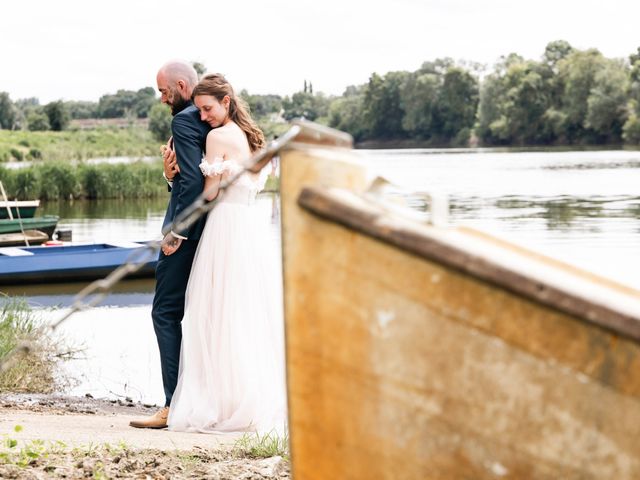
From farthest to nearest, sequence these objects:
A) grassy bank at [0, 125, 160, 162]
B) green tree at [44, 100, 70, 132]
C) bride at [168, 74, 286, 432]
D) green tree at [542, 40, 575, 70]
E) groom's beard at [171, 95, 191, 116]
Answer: green tree at [542, 40, 575, 70] < green tree at [44, 100, 70, 132] < grassy bank at [0, 125, 160, 162] < groom's beard at [171, 95, 191, 116] < bride at [168, 74, 286, 432]

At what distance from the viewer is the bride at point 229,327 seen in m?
5.32

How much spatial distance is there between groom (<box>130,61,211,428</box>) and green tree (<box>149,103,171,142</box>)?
53.9 metres

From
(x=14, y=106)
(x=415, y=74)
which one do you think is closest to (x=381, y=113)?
(x=415, y=74)

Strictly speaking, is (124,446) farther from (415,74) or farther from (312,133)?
(415,74)

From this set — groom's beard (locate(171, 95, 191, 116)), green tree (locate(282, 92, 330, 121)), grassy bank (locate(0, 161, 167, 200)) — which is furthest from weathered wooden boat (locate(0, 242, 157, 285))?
green tree (locate(282, 92, 330, 121))

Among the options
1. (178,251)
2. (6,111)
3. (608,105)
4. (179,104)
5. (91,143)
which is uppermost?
(608,105)

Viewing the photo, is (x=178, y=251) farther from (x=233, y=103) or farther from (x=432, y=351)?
(x=432, y=351)

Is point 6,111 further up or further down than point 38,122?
further up

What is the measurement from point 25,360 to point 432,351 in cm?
662

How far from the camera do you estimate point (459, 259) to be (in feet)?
8.04

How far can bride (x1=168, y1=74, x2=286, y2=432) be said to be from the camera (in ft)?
17.5

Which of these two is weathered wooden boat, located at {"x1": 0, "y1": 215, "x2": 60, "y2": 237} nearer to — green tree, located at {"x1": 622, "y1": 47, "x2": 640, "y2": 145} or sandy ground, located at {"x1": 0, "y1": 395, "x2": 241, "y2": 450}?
sandy ground, located at {"x1": 0, "y1": 395, "x2": 241, "y2": 450}

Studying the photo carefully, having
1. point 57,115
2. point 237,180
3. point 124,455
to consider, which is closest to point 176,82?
point 237,180

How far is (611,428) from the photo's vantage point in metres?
2.47
